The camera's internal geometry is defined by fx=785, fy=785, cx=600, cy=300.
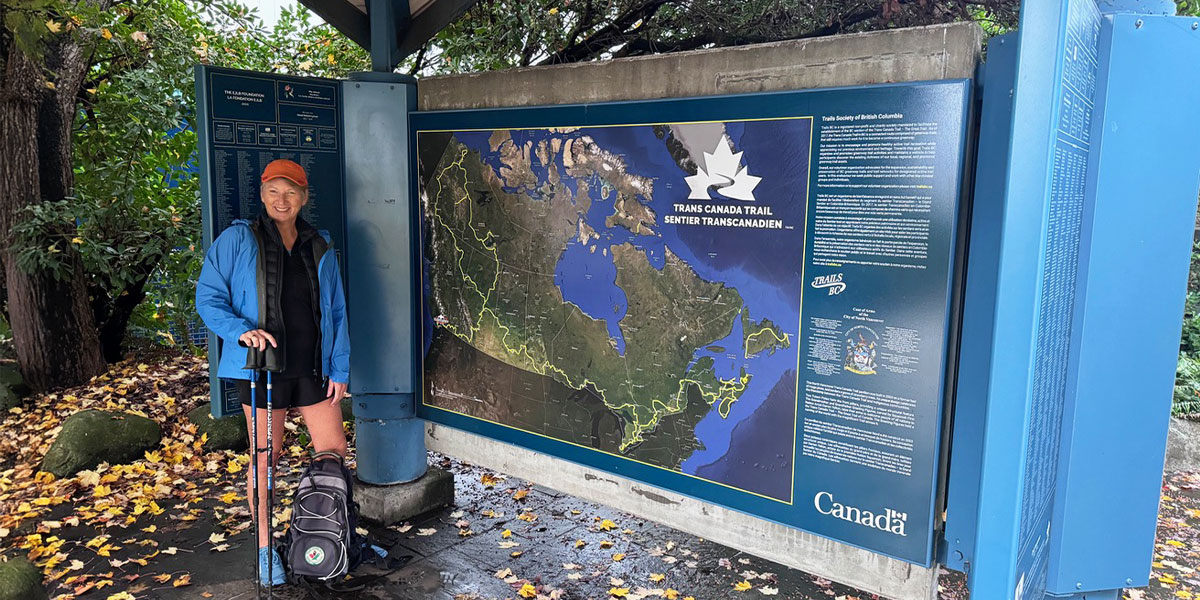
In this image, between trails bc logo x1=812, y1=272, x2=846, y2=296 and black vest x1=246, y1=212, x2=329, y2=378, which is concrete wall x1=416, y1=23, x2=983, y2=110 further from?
black vest x1=246, y1=212, x2=329, y2=378

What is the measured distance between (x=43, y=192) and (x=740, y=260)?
7486mm

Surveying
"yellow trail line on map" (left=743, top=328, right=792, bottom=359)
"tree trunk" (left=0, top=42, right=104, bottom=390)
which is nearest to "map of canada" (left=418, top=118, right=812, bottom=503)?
"yellow trail line on map" (left=743, top=328, right=792, bottom=359)

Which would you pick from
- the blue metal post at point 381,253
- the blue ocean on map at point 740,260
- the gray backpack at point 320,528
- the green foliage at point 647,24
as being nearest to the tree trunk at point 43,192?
the green foliage at point 647,24

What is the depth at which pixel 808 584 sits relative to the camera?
468 cm

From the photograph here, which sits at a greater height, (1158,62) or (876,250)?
(1158,62)

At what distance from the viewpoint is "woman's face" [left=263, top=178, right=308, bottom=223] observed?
4289 mm

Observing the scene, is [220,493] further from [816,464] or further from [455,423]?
[816,464]

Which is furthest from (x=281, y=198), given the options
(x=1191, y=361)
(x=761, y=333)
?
(x=1191, y=361)

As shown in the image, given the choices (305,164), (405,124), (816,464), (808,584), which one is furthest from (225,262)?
(808,584)

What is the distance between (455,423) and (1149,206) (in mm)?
3904

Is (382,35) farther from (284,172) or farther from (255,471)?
(255,471)

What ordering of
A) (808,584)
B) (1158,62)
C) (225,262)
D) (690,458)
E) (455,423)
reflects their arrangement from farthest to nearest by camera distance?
(455,423), (808,584), (225,262), (690,458), (1158,62)

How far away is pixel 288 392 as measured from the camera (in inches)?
176

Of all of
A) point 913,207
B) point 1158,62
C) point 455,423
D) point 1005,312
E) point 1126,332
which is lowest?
point 455,423
